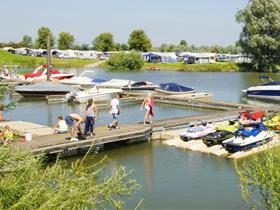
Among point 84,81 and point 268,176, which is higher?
point 268,176

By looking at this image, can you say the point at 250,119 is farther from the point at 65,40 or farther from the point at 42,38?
the point at 65,40

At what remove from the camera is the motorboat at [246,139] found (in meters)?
17.4

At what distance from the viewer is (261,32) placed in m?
73.7

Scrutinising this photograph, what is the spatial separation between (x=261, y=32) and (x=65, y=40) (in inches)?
3494

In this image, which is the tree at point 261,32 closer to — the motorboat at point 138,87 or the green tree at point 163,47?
the motorboat at point 138,87

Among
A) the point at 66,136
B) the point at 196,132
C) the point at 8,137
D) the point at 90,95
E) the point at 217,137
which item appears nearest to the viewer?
the point at 8,137

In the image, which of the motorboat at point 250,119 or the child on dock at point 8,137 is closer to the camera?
the child on dock at point 8,137

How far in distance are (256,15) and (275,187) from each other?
70885 mm

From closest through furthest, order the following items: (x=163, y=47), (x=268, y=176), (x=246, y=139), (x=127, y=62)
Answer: (x=268, y=176), (x=246, y=139), (x=127, y=62), (x=163, y=47)

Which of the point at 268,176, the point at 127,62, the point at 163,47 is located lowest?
the point at 127,62

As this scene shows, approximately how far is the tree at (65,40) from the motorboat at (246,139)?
447 ft

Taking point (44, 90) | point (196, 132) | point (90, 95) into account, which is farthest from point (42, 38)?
point (196, 132)

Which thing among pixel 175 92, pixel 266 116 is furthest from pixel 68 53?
pixel 266 116

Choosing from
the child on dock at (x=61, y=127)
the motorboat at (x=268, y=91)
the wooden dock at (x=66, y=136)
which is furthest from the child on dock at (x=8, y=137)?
the motorboat at (x=268, y=91)
